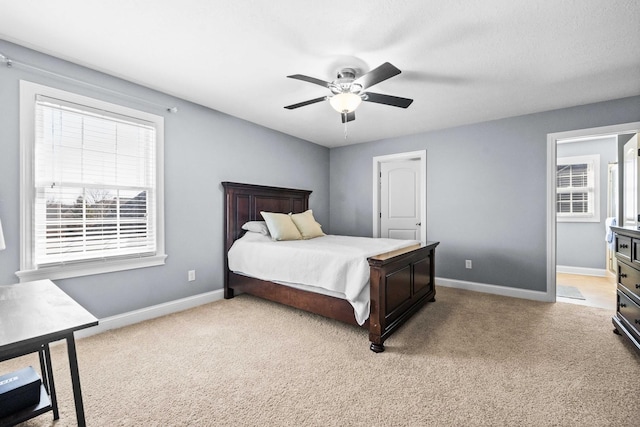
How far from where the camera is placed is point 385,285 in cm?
233

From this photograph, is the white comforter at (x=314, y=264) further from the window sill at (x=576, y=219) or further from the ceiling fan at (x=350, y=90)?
the window sill at (x=576, y=219)

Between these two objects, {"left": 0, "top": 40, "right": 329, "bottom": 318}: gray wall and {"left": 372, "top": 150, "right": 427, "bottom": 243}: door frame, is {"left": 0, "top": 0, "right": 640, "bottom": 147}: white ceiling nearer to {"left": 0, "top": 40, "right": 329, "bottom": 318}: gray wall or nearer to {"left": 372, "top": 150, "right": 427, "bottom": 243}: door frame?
{"left": 0, "top": 40, "right": 329, "bottom": 318}: gray wall

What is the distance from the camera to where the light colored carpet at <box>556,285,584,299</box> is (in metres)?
3.69

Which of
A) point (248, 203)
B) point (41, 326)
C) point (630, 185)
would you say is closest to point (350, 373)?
point (41, 326)

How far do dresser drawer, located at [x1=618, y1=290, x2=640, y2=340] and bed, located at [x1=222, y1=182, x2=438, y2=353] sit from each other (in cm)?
157

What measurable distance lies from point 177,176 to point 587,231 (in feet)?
20.9

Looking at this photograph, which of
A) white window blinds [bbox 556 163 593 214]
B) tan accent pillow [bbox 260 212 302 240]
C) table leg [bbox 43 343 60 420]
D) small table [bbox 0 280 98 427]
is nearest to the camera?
small table [bbox 0 280 98 427]

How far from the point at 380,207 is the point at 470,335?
2.68 m

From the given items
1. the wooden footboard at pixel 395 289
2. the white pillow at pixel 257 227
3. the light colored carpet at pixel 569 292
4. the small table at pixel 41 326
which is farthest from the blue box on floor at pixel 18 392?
the light colored carpet at pixel 569 292

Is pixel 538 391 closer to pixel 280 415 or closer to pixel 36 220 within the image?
pixel 280 415

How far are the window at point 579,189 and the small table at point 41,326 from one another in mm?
6071

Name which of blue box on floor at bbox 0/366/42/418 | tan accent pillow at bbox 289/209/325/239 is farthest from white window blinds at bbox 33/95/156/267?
tan accent pillow at bbox 289/209/325/239

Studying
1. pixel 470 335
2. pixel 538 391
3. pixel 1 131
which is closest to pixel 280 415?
pixel 538 391

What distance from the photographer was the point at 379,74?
2.07m
